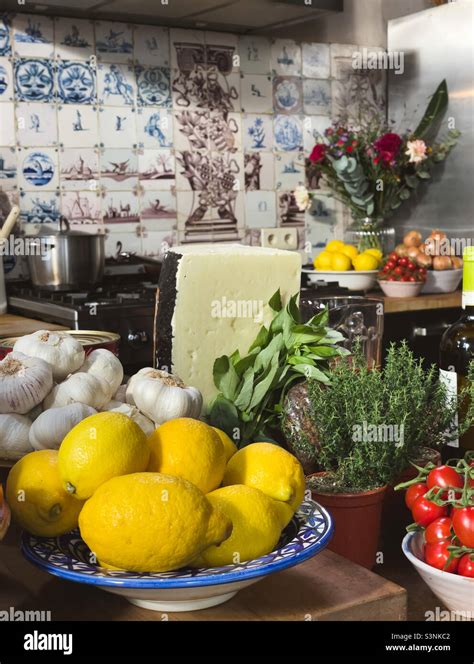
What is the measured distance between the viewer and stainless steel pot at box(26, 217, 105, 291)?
2.59 metres

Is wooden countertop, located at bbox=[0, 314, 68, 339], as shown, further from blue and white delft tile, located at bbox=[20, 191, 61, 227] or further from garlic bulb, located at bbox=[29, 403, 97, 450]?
garlic bulb, located at bbox=[29, 403, 97, 450]

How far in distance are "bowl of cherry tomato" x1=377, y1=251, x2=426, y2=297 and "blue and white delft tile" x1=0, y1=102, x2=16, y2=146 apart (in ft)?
4.30

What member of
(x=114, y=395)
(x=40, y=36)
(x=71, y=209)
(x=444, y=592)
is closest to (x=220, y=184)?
(x=71, y=209)

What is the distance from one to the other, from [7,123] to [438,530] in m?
2.26

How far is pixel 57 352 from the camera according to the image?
923 millimetres

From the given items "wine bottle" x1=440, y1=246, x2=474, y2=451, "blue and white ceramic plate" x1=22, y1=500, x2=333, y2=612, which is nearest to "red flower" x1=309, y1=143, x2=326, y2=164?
"wine bottle" x1=440, y1=246, x2=474, y2=451

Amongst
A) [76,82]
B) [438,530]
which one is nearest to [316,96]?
[76,82]

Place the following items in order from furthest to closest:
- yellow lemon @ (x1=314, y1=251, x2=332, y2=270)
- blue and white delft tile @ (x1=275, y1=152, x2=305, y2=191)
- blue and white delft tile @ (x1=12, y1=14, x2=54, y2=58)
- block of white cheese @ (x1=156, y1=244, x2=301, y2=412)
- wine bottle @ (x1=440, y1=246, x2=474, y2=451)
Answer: blue and white delft tile @ (x1=275, y1=152, x2=305, y2=191) → yellow lemon @ (x1=314, y1=251, x2=332, y2=270) → blue and white delft tile @ (x1=12, y1=14, x2=54, y2=58) → block of white cheese @ (x1=156, y1=244, x2=301, y2=412) → wine bottle @ (x1=440, y1=246, x2=474, y2=451)

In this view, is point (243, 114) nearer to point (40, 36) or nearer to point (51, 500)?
point (40, 36)

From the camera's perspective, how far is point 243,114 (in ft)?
10.4

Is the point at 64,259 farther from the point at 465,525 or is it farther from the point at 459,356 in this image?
the point at 465,525

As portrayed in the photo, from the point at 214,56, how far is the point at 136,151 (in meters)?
0.46

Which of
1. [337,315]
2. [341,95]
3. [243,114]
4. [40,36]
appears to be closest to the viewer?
[337,315]

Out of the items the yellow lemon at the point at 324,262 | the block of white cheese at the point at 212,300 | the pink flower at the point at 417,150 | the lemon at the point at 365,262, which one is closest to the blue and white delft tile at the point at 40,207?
the yellow lemon at the point at 324,262
